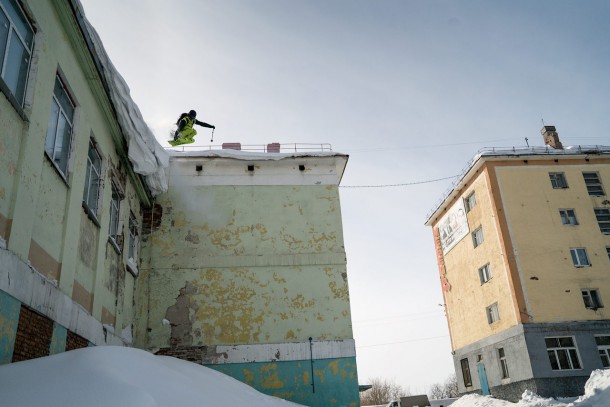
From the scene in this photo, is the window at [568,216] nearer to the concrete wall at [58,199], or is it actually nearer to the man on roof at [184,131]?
the man on roof at [184,131]

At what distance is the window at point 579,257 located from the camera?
917 inches

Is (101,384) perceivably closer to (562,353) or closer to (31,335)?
(31,335)

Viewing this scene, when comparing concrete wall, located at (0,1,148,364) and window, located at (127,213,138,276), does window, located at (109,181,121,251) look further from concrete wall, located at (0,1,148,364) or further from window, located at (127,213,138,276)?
window, located at (127,213,138,276)

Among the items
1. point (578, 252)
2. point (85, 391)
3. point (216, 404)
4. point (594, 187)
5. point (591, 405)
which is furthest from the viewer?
point (594, 187)

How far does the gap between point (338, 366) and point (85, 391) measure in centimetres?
869

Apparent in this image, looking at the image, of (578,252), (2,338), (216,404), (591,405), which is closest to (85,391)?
(216,404)

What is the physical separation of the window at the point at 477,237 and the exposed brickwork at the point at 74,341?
22.1 m

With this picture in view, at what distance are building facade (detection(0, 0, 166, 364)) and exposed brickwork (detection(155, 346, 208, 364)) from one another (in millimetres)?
1380

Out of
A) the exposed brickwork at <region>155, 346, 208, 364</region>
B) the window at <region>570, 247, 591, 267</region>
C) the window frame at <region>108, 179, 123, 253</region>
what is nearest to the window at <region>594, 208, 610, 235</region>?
the window at <region>570, 247, 591, 267</region>

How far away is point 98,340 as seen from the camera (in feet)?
29.3

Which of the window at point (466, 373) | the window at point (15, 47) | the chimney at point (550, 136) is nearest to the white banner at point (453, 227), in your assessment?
the chimney at point (550, 136)

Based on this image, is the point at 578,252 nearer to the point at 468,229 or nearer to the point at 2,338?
the point at 468,229

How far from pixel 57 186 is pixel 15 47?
6.68ft

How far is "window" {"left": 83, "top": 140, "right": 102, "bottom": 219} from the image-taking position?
9.06 metres
